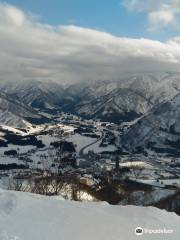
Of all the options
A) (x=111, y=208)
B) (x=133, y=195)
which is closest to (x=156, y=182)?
(x=133, y=195)

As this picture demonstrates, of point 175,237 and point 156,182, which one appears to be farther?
point 156,182

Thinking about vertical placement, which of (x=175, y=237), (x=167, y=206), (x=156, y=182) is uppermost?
(x=175, y=237)

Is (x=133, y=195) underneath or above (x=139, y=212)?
underneath

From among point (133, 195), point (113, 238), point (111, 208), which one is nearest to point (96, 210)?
point (111, 208)

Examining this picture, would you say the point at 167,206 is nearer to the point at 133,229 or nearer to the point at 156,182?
the point at 133,229

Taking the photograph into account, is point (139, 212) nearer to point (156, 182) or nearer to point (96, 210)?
point (96, 210)

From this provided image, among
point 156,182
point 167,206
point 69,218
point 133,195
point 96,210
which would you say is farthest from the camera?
point 156,182

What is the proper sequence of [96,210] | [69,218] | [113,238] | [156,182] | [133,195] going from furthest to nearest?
[156,182] < [133,195] < [96,210] < [69,218] < [113,238]
